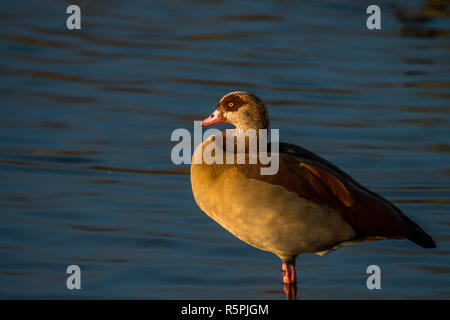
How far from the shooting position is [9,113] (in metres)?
13.0

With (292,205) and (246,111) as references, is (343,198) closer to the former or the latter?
(292,205)

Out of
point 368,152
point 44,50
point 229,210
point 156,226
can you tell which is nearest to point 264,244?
point 229,210

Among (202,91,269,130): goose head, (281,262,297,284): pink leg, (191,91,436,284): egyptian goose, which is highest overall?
(202,91,269,130): goose head

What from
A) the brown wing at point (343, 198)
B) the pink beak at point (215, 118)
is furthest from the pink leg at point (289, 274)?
the pink beak at point (215, 118)

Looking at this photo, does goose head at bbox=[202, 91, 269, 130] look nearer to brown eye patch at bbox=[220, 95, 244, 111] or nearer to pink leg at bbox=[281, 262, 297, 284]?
brown eye patch at bbox=[220, 95, 244, 111]

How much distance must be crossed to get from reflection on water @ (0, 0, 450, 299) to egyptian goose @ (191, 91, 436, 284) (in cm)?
60

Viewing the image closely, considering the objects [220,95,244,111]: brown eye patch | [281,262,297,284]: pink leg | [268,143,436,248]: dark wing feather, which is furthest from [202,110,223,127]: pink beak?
[281,262,297,284]: pink leg

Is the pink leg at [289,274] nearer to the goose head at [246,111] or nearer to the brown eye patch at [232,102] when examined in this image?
the goose head at [246,111]

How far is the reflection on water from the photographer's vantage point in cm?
804

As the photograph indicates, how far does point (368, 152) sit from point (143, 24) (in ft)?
31.0

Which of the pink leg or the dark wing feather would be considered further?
the pink leg

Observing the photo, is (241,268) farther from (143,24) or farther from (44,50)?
(143,24)

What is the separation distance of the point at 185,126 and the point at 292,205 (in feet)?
18.7

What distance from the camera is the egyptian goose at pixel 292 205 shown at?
6.99 meters
